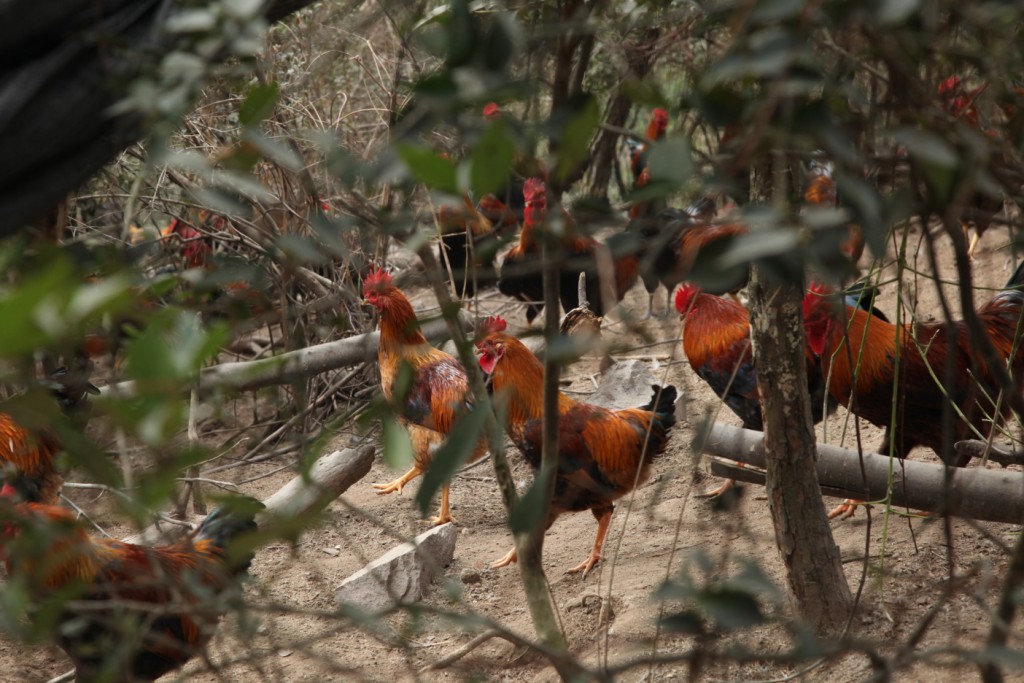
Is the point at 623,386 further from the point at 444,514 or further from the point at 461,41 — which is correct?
the point at 461,41

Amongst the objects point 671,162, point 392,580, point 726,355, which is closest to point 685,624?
point 671,162

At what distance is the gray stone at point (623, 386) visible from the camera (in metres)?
5.75

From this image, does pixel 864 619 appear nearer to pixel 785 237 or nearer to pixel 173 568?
pixel 173 568

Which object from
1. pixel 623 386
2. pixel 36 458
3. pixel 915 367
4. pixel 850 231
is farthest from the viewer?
pixel 623 386

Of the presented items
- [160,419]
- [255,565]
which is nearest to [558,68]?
[160,419]

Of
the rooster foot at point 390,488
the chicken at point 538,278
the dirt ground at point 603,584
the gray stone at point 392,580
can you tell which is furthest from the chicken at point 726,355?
the rooster foot at point 390,488

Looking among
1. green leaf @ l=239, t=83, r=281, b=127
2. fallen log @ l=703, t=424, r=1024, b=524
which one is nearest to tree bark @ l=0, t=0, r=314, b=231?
green leaf @ l=239, t=83, r=281, b=127

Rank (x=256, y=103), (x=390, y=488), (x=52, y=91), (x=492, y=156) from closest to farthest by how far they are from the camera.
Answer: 1. (x=492, y=156)
2. (x=256, y=103)
3. (x=52, y=91)
4. (x=390, y=488)

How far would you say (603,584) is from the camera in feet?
14.2

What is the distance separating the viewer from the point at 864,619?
10.8 feet

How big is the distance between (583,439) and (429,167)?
12.3 feet

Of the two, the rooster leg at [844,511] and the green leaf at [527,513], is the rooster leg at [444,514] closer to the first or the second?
the rooster leg at [844,511]

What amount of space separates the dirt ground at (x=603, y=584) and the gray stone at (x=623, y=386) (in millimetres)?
319

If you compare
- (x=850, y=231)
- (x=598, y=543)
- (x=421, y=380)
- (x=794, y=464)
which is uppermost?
(x=850, y=231)
